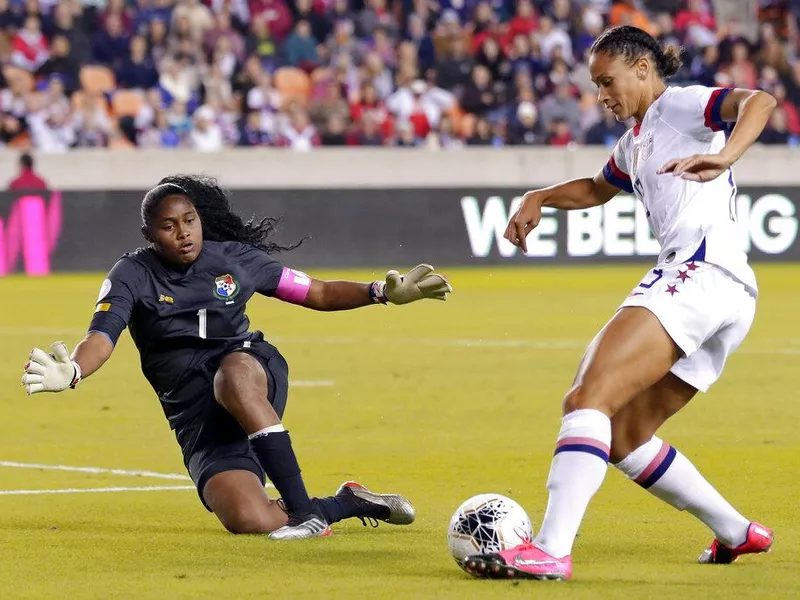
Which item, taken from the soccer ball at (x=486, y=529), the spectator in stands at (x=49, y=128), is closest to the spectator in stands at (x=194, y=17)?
the spectator in stands at (x=49, y=128)

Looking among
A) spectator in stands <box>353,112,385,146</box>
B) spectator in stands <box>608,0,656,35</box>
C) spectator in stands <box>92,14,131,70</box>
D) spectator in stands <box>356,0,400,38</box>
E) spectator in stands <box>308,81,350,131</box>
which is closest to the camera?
spectator in stands <box>92,14,131,70</box>

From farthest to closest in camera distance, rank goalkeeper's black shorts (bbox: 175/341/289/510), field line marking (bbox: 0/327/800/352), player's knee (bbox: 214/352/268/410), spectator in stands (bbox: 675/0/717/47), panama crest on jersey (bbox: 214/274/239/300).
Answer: spectator in stands (bbox: 675/0/717/47), field line marking (bbox: 0/327/800/352), panama crest on jersey (bbox: 214/274/239/300), goalkeeper's black shorts (bbox: 175/341/289/510), player's knee (bbox: 214/352/268/410)

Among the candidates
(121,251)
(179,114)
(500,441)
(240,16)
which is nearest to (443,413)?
(500,441)

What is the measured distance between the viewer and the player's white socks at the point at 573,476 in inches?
223

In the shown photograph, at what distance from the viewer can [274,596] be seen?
18.2 feet

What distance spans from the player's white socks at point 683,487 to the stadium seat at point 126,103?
19998mm

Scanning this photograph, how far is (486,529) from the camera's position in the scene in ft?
19.4

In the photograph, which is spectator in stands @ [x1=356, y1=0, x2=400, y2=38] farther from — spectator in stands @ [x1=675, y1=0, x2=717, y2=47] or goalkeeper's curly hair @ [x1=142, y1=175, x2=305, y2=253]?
goalkeeper's curly hair @ [x1=142, y1=175, x2=305, y2=253]

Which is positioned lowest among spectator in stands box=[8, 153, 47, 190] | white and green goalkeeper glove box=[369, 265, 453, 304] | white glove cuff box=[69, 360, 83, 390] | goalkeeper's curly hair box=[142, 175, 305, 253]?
spectator in stands box=[8, 153, 47, 190]

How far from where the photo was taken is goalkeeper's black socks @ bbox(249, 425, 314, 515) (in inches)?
269

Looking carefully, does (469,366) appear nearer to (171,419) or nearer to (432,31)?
(171,419)

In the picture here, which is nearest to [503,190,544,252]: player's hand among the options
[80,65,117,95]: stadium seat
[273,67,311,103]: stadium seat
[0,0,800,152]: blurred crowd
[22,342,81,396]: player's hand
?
[22,342,81,396]: player's hand

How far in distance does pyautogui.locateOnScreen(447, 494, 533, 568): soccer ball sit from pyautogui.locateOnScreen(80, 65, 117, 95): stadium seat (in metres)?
20.2

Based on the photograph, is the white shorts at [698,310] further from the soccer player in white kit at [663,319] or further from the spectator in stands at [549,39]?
the spectator in stands at [549,39]
